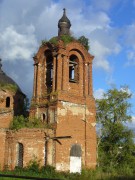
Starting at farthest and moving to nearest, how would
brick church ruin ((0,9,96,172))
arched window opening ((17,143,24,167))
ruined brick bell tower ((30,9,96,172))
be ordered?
ruined brick bell tower ((30,9,96,172))
arched window opening ((17,143,24,167))
brick church ruin ((0,9,96,172))

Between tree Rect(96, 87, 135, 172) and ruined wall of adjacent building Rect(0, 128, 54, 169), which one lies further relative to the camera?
tree Rect(96, 87, 135, 172)

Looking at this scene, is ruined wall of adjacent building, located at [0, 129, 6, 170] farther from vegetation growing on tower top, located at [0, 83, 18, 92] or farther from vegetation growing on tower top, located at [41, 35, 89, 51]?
vegetation growing on tower top, located at [41, 35, 89, 51]

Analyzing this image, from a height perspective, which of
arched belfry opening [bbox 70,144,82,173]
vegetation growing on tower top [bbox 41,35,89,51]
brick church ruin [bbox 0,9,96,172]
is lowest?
arched belfry opening [bbox 70,144,82,173]

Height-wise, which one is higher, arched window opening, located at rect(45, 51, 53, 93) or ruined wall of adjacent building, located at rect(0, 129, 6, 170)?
arched window opening, located at rect(45, 51, 53, 93)

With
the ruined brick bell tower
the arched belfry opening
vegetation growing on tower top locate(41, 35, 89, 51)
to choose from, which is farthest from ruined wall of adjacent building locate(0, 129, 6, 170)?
vegetation growing on tower top locate(41, 35, 89, 51)

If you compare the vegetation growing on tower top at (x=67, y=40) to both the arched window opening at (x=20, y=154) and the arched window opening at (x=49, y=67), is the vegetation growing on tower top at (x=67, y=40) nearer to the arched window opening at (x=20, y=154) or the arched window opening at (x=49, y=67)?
the arched window opening at (x=49, y=67)

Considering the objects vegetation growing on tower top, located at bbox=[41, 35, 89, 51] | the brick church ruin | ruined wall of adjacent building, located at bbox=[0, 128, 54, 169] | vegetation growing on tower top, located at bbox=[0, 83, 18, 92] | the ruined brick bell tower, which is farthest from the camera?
vegetation growing on tower top, located at bbox=[0, 83, 18, 92]

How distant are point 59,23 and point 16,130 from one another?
33.1 ft

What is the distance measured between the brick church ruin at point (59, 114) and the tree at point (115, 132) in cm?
677

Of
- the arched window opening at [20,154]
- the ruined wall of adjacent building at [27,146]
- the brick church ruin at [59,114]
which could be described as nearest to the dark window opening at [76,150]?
the brick church ruin at [59,114]

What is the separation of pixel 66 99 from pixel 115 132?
9.93 metres

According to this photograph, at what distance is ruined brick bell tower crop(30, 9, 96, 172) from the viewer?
880 inches

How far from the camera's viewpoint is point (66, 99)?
2336 cm

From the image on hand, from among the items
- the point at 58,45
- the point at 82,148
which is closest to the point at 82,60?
the point at 58,45
